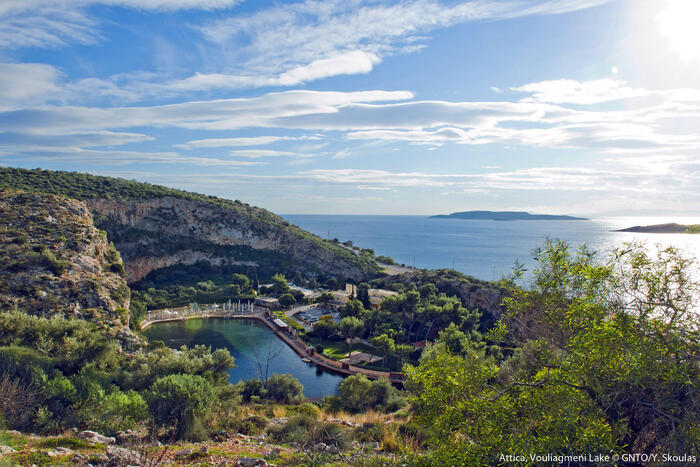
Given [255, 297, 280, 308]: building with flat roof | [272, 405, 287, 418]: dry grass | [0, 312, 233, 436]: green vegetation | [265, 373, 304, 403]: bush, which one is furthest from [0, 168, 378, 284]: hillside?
[272, 405, 287, 418]: dry grass

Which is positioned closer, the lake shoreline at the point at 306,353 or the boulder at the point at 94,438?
the boulder at the point at 94,438

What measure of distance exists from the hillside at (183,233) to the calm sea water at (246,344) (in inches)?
676

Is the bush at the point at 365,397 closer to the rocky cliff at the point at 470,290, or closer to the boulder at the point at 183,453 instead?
the boulder at the point at 183,453

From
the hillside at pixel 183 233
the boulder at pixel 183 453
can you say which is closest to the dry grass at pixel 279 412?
the boulder at pixel 183 453

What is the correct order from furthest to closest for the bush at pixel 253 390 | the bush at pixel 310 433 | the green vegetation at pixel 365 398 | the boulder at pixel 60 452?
the bush at pixel 253 390
the green vegetation at pixel 365 398
the bush at pixel 310 433
the boulder at pixel 60 452

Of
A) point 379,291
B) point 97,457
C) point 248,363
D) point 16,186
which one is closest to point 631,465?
point 97,457

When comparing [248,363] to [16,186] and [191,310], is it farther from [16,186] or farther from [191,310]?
[16,186]

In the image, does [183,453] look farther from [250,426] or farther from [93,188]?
[93,188]

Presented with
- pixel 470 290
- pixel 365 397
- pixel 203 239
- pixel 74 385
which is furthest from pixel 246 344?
pixel 203 239

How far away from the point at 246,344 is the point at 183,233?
3133 centimetres

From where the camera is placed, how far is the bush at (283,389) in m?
15.8

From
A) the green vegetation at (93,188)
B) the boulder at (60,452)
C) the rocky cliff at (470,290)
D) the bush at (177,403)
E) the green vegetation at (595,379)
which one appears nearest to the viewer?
the green vegetation at (595,379)

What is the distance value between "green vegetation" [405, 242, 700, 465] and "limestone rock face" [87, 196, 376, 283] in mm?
48970

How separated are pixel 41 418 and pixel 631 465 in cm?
989
